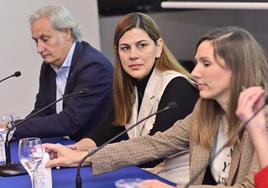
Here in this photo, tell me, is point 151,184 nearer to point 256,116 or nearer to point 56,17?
point 256,116

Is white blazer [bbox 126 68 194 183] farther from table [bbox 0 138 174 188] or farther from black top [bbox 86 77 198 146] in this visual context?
table [bbox 0 138 174 188]

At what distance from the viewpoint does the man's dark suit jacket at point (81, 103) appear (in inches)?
115

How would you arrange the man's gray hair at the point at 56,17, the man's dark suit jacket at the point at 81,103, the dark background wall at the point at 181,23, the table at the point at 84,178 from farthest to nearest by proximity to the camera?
the dark background wall at the point at 181,23 → the man's gray hair at the point at 56,17 → the man's dark suit jacket at the point at 81,103 → the table at the point at 84,178

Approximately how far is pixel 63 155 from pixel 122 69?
2.00ft

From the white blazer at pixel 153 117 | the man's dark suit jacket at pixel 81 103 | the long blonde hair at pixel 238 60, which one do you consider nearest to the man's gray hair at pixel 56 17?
the man's dark suit jacket at pixel 81 103

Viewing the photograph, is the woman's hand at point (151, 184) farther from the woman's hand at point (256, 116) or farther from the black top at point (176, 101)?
the black top at point (176, 101)

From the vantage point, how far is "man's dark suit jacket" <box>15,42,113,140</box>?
2.92 m

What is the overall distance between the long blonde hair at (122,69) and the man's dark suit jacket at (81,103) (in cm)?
27

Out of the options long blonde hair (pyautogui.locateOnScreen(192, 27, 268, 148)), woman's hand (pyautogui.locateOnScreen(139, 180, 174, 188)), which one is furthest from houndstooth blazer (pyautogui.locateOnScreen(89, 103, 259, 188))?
woman's hand (pyautogui.locateOnScreen(139, 180, 174, 188))

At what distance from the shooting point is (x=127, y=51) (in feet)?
8.52

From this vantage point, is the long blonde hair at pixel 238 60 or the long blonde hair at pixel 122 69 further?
the long blonde hair at pixel 122 69

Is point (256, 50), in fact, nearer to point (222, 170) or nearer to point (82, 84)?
point (222, 170)

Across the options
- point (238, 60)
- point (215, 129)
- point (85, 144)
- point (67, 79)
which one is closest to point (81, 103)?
point (67, 79)

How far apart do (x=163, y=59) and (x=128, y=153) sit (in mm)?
645
